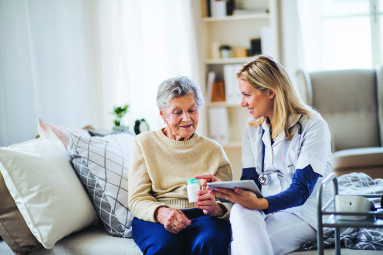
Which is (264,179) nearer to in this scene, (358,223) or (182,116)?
(182,116)

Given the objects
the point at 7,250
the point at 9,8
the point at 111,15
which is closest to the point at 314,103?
the point at 111,15

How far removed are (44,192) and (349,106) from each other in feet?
8.09

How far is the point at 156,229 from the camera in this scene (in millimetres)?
1723

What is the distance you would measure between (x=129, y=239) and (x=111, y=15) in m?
1.90

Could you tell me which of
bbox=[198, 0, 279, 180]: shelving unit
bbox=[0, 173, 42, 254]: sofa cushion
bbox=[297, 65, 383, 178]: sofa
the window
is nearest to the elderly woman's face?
bbox=[0, 173, 42, 254]: sofa cushion

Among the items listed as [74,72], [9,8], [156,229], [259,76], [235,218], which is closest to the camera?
[235,218]

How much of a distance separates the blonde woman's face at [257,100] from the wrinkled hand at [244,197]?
0.42 meters

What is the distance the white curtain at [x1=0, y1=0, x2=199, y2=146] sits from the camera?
2279mm

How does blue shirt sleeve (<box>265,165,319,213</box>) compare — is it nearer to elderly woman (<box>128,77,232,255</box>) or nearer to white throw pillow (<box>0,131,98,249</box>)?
elderly woman (<box>128,77,232,255</box>)

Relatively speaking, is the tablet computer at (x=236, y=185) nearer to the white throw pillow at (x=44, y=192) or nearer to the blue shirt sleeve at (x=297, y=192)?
the blue shirt sleeve at (x=297, y=192)

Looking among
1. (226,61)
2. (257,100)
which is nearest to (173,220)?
(257,100)

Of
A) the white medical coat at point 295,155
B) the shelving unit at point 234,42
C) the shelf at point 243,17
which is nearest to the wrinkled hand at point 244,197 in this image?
the white medical coat at point 295,155

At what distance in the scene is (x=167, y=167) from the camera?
1914 mm

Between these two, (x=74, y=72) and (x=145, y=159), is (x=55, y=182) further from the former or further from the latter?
(x=74, y=72)
